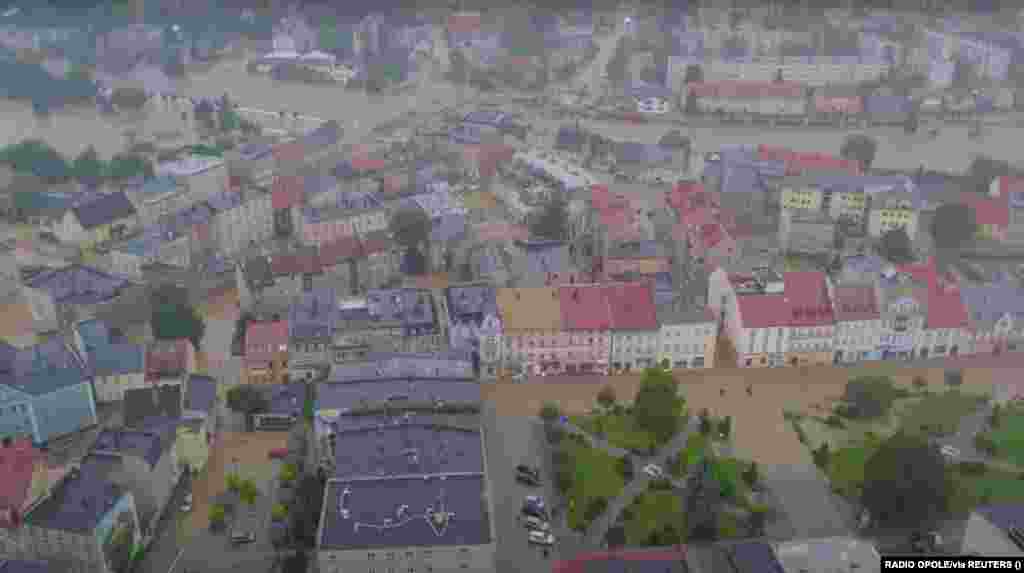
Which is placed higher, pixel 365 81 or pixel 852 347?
pixel 365 81

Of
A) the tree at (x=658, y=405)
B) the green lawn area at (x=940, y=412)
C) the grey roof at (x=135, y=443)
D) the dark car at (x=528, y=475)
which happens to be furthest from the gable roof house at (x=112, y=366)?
the green lawn area at (x=940, y=412)

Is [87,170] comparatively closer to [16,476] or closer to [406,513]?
[16,476]

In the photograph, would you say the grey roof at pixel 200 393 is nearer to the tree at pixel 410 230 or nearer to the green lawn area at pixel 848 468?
the tree at pixel 410 230

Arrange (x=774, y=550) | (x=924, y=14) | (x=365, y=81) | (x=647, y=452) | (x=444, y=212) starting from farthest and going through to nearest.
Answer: (x=924, y=14) → (x=365, y=81) → (x=444, y=212) → (x=647, y=452) → (x=774, y=550)

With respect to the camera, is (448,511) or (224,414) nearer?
(448,511)

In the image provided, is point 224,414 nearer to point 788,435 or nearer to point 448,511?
point 448,511

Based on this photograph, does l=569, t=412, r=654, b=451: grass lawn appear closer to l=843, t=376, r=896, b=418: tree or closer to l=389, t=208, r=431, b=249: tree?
l=843, t=376, r=896, b=418: tree

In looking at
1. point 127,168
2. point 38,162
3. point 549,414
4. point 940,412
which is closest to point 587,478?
point 549,414

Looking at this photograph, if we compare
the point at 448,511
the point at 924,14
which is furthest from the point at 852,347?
the point at 924,14
